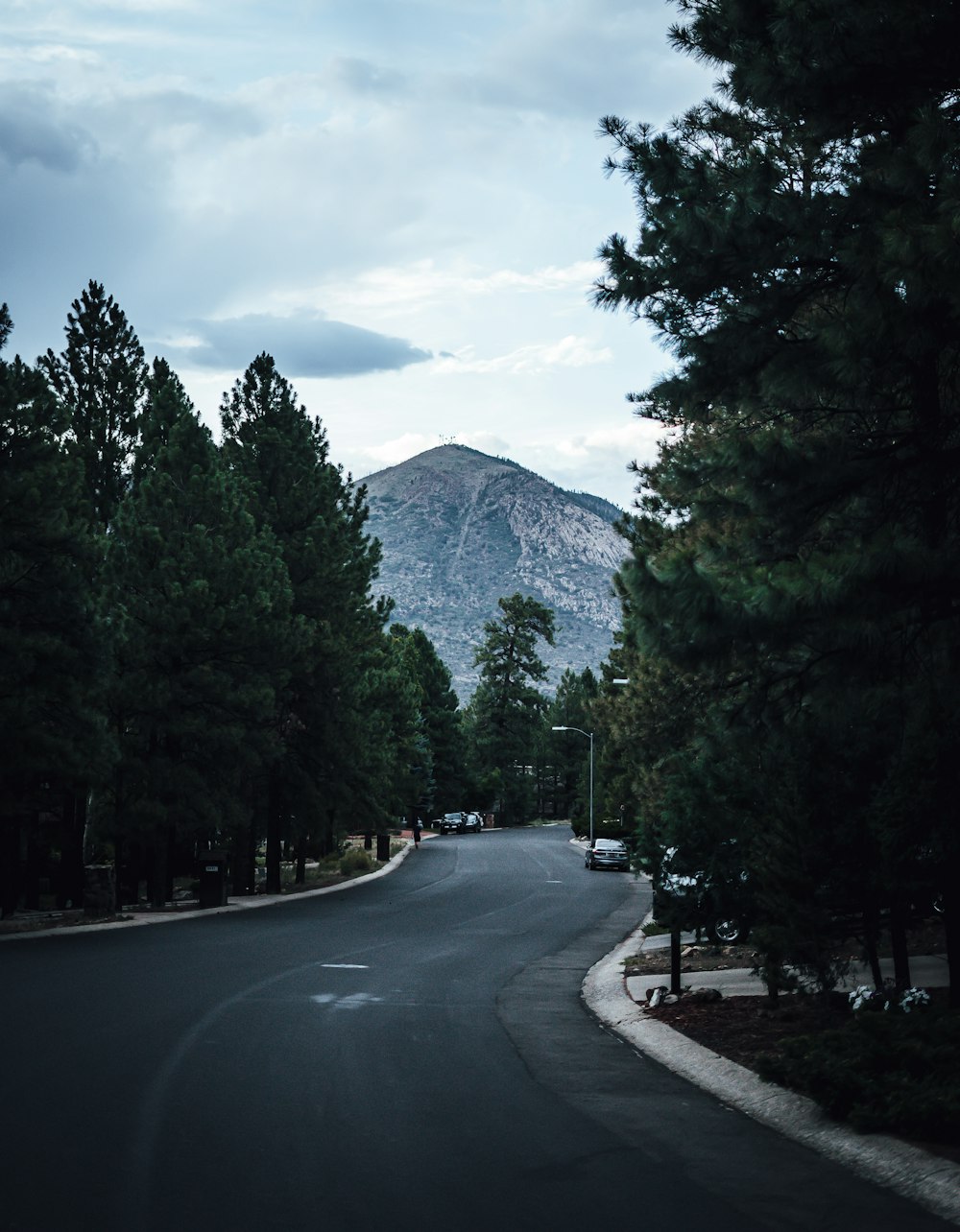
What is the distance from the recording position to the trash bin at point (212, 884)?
36656 mm

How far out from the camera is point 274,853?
4466 cm

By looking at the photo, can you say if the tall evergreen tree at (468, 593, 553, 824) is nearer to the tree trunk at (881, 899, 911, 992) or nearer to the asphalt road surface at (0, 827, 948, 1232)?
the asphalt road surface at (0, 827, 948, 1232)

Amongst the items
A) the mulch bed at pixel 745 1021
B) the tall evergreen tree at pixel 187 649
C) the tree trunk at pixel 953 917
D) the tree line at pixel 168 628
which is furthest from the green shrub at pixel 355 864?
the tree trunk at pixel 953 917

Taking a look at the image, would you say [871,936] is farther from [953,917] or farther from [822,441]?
[822,441]

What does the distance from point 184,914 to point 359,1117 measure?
1018 inches

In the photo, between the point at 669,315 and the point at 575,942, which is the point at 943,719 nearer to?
the point at 669,315

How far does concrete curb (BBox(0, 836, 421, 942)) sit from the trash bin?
27 centimetres

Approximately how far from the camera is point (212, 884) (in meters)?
36.7

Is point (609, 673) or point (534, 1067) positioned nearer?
point (534, 1067)

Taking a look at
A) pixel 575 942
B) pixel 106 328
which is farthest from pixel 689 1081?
pixel 106 328

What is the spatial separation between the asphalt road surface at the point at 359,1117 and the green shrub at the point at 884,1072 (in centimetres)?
49

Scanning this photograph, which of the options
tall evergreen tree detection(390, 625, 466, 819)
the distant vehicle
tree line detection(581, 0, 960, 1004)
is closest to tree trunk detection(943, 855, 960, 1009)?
tree line detection(581, 0, 960, 1004)

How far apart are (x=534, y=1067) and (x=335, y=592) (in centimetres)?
3538

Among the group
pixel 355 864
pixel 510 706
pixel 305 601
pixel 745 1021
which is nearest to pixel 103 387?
pixel 305 601
